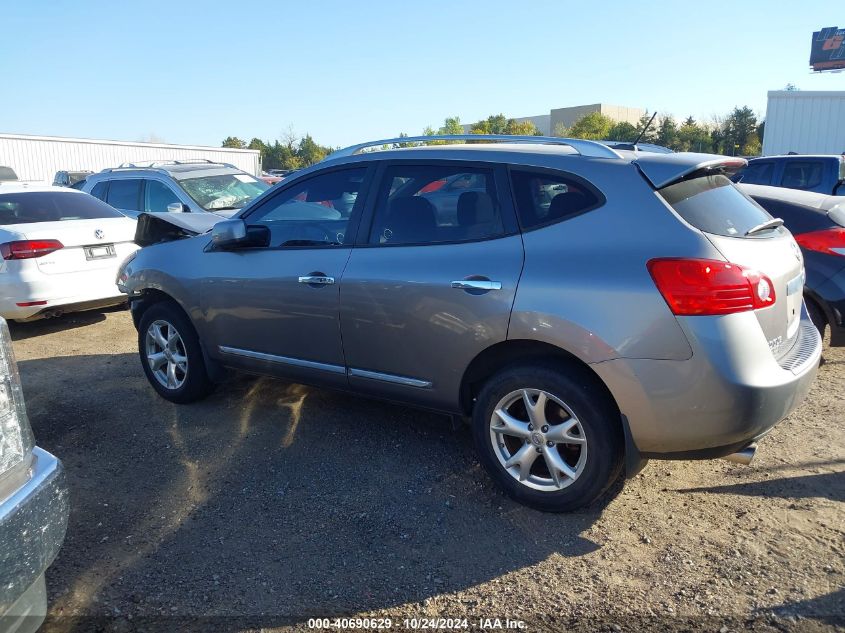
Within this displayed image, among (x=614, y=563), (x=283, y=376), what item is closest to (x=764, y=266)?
(x=614, y=563)

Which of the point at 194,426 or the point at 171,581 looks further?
the point at 194,426

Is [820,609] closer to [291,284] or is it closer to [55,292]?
[291,284]

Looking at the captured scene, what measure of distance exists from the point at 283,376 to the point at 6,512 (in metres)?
2.60

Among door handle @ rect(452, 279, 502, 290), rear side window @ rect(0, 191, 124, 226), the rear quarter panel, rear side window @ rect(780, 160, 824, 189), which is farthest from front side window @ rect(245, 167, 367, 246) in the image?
rear side window @ rect(780, 160, 824, 189)

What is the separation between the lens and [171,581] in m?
2.96

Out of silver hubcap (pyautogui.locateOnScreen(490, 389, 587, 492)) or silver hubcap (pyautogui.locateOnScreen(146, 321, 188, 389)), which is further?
silver hubcap (pyautogui.locateOnScreen(146, 321, 188, 389))

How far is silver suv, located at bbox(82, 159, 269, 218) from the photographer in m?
9.22

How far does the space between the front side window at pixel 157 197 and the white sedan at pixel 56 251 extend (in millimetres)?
1447

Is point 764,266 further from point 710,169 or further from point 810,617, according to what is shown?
point 810,617

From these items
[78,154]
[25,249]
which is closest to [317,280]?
[25,249]

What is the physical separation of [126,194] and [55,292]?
3524 mm

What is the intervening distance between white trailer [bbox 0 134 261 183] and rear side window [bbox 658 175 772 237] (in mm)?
23879

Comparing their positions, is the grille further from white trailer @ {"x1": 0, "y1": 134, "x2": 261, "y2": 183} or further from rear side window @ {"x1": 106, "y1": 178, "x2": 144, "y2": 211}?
white trailer @ {"x1": 0, "y1": 134, "x2": 261, "y2": 183}

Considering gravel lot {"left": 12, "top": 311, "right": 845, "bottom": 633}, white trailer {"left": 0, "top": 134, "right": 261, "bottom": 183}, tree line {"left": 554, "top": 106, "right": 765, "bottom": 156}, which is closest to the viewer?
gravel lot {"left": 12, "top": 311, "right": 845, "bottom": 633}
